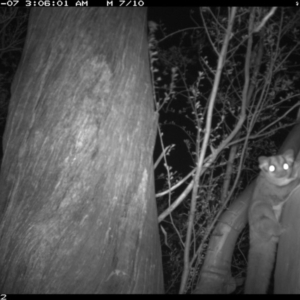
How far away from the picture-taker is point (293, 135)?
4.41 metres

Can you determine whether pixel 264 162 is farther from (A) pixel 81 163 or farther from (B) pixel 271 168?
(A) pixel 81 163

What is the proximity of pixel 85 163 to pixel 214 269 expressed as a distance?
203cm

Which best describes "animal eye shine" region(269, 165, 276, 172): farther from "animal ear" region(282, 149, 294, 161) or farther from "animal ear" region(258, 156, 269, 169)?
"animal ear" region(282, 149, 294, 161)

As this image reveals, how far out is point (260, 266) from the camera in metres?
3.64

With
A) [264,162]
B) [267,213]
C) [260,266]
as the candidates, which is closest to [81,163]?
[260,266]

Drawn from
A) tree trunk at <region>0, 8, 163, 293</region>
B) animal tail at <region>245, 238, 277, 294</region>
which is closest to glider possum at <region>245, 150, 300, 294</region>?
animal tail at <region>245, 238, 277, 294</region>

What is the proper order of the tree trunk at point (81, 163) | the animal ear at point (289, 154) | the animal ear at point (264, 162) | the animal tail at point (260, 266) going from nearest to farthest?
the tree trunk at point (81, 163)
the animal tail at point (260, 266)
the animal ear at point (289, 154)
the animal ear at point (264, 162)

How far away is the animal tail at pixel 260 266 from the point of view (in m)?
3.42

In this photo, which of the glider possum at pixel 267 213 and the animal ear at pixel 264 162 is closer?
the glider possum at pixel 267 213

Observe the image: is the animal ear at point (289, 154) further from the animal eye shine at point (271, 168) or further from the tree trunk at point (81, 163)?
the tree trunk at point (81, 163)

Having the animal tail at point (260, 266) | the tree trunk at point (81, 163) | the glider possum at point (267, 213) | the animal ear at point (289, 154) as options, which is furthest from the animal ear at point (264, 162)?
the tree trunk at point (81, 163)

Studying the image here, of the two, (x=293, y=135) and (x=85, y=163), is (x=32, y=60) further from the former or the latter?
(x=293, y=135)

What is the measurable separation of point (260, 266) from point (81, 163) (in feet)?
7.78

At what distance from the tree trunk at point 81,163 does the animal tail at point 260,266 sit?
1382 millimetres
